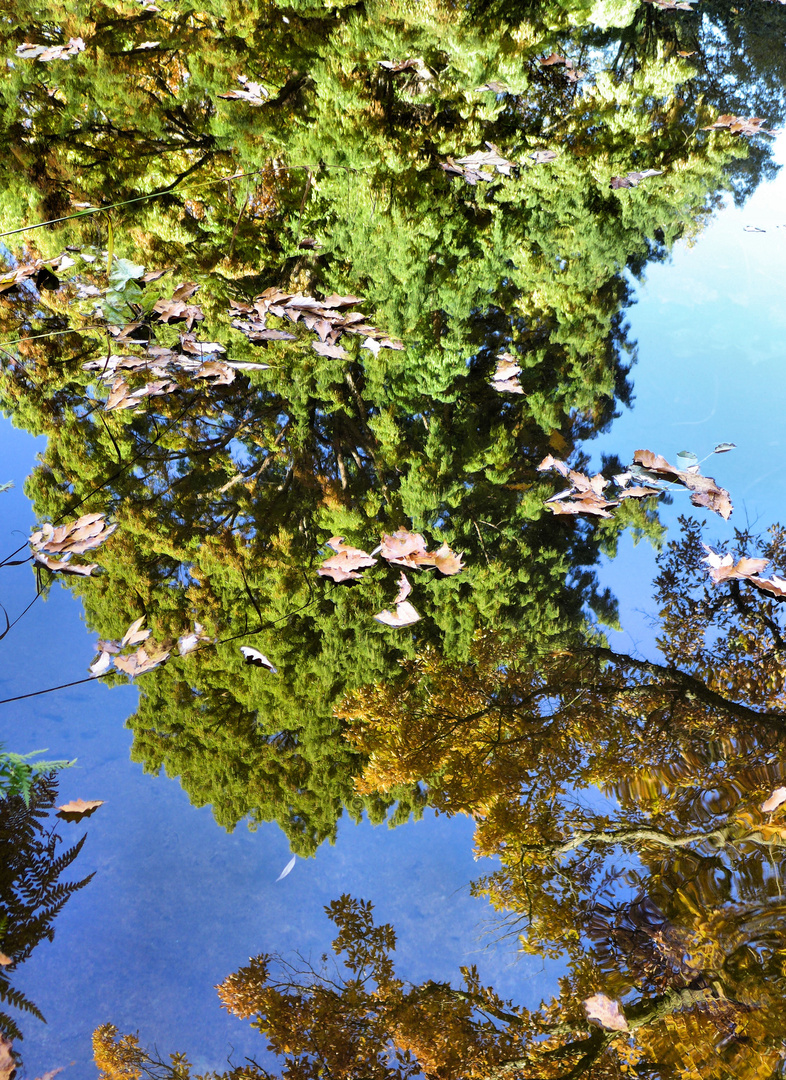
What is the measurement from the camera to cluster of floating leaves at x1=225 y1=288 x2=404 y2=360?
3.47 meters

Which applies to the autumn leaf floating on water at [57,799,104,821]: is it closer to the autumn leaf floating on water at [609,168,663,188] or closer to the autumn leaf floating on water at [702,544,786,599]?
the autumn leaf floating on water at [702,544,786,599]

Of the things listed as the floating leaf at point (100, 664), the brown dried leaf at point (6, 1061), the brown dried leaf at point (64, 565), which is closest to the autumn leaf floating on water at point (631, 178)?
the brown dried leaf at point (64, 565)

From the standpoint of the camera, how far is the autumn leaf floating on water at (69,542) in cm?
290

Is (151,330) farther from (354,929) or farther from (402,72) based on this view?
(354,929)

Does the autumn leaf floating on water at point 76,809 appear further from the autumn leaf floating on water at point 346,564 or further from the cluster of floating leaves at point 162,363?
the cluster of floating leaves at point 162,363

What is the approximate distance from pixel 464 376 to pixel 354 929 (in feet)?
8.75

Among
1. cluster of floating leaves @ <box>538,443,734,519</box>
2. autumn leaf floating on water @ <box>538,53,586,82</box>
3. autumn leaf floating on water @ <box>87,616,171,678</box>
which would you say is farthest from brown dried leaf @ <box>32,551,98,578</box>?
autumn leaf floating on water @ <box>538,53,586,82</box>

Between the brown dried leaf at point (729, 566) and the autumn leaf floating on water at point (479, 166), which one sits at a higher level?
the autumn leaf floating on water at point (479, 166)

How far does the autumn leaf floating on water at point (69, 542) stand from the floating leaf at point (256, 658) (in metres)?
0.75

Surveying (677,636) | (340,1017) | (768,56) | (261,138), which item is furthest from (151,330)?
(768,56)

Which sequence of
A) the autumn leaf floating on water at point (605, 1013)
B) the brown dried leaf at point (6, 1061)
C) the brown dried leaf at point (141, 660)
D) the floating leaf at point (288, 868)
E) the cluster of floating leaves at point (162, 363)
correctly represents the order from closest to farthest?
the brown dried leaf at point (6, 1061), the autumn leaf floating on water at point (605, 1013), the brown dried leaf at point (141, 660), the floating leaf at point (288, 868), the cluster of floating leaves at point (162, 363)

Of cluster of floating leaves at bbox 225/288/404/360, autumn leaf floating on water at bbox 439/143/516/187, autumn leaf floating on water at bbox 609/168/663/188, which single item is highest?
autumn leaf floating on water at bbox 609/168/663/188

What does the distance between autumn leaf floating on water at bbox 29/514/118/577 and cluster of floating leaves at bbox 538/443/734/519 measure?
199cm

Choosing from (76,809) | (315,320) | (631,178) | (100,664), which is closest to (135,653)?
(100,664)
